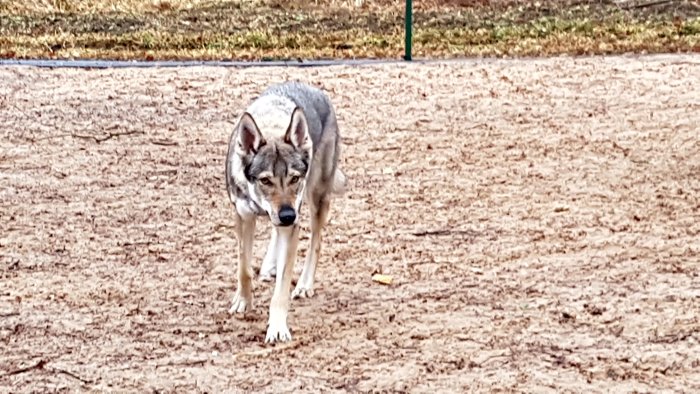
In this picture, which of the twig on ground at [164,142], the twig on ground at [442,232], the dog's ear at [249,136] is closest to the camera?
the dog's ear at [249,136]

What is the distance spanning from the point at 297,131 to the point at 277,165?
0.87 feet

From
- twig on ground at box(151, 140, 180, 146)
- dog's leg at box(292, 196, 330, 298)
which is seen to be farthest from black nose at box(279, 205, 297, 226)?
twig on ground at box(151, 140, 180, 146)

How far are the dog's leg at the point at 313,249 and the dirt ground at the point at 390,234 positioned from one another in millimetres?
125

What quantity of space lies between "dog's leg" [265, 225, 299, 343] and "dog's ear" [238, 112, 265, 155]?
1.47ft

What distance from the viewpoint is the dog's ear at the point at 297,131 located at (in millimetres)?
7195

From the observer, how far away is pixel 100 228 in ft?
32.2

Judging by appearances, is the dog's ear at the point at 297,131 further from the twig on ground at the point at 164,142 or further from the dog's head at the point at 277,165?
the twig on ground at the point at 164,142

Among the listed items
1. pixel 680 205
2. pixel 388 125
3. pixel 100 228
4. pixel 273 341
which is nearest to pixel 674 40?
pixel 388 125

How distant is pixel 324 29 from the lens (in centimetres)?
1864

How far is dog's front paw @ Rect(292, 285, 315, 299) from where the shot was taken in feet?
26.6

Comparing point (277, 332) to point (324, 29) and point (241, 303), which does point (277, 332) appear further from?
point (324, 29)

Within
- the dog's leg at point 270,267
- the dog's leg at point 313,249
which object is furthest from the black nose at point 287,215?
the dog's leg at point 270,267

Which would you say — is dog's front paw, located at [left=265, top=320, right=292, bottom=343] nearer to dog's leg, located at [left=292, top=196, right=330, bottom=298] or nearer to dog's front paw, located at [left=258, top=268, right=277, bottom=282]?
dog's leg, located at [left=292, top=196, right=330, bottom=298]

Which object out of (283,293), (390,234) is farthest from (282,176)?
(390,234)
